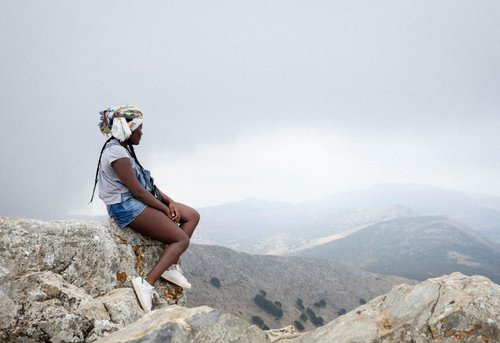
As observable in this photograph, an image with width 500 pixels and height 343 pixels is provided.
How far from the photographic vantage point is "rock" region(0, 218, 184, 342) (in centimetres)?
441

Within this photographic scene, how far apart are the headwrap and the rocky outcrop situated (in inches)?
73.4

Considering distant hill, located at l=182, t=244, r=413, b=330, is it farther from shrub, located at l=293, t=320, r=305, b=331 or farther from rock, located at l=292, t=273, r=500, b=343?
rock, located at l=292, t=273, r=500, b=343

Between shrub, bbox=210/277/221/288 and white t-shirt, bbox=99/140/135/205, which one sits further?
shrub, bbox=210/277/221/288

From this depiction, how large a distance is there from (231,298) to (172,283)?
10226cm

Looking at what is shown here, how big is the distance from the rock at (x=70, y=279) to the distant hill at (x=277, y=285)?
78.8 meters

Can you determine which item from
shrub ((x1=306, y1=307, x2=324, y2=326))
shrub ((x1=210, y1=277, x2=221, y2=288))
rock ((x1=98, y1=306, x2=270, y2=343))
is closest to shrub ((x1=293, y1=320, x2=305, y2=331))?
shrub ((x1=306, y1=307, x2=324, y2=326))

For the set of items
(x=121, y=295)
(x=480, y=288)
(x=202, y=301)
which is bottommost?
(x=202, y=301)

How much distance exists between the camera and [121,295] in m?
5.48

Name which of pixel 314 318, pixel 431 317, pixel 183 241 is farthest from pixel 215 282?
pixel 431 317

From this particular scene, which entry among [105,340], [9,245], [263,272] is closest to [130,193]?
[9,245]

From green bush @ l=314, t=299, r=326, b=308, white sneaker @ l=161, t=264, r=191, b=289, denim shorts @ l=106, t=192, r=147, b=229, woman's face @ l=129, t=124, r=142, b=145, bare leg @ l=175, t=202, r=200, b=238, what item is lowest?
green bush @ l=314, t=299, r=326, b=308

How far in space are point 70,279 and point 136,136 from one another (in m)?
2.83

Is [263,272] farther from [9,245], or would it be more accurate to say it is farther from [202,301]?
[9,245]

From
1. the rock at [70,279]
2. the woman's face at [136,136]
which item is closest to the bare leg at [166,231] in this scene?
the rock at [70,279]
